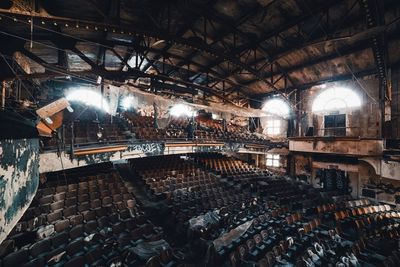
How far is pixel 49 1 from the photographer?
543 cm

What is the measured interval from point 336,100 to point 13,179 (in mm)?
13969

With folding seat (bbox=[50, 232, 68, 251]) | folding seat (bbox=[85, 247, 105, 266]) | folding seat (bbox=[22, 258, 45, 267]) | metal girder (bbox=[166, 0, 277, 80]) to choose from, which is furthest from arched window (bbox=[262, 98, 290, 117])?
folding seat (bbox=[22, 258, 45, 267])

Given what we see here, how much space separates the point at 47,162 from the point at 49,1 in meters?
4.56

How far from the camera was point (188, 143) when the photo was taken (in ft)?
30.6

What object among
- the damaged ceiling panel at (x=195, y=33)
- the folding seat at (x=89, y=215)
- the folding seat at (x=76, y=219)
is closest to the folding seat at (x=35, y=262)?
the folding seat at (x=76, y=219)

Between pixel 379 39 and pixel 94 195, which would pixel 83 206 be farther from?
pixel 379 39

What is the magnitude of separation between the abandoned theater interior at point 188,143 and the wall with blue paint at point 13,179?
1.3 inches

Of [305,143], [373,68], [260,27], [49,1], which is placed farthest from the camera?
[305,143]

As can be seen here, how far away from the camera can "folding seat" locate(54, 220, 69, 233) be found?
4.87 m

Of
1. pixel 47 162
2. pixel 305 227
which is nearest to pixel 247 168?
pixel 305 227

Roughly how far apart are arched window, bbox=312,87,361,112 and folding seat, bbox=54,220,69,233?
533 inches

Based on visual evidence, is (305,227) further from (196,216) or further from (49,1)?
(49,1)

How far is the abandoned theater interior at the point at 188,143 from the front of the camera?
435 centimetres

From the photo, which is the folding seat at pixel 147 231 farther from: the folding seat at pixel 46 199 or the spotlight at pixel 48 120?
the spotlight at pixel 48 120
